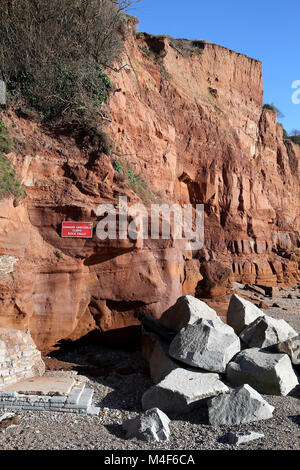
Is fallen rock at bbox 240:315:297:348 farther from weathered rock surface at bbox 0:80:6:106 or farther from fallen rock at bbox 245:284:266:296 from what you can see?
fallen rock at bbox 245:284:266:296

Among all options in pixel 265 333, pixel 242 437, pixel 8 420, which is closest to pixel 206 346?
pixel 265 333

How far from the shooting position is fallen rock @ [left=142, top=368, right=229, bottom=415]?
203 inches

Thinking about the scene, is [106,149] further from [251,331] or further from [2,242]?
[251,331]

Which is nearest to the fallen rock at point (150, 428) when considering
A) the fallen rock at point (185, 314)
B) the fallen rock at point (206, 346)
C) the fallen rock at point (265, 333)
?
the fallen rock at point (206, 346)

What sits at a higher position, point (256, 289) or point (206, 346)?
point (206, 346)

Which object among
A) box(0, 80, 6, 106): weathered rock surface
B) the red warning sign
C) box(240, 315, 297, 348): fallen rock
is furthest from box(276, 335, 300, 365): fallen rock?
box(0, 80, 6, 106): weathered rock surface

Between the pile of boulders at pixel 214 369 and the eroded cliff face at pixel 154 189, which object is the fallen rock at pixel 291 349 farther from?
the eroded cliff face at pixel 154 189

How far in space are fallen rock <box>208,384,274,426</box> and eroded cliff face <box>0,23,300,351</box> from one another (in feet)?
11.2

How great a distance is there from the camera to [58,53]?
29.3 ft

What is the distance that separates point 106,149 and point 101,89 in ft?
6.52

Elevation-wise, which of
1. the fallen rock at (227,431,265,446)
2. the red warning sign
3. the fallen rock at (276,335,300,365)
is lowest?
the fallen rock at (227,431,265,446)

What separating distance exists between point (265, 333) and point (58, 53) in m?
8.30

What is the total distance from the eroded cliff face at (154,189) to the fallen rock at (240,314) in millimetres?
1458

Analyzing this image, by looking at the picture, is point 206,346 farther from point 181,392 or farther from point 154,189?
point 154,189
